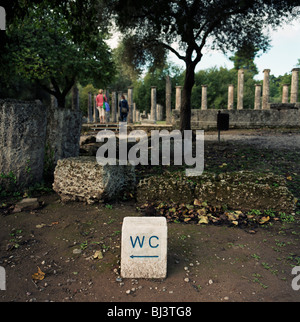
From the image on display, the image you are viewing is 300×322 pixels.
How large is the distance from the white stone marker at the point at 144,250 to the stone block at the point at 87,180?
1975 millimetres

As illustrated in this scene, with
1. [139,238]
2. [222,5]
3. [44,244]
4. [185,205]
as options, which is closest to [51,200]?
[44,244]

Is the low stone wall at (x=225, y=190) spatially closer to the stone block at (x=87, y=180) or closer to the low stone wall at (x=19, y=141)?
the stone block at (x=87, y=180)

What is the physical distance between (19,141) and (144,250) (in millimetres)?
3738

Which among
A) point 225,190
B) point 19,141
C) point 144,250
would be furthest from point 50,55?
point 144,250

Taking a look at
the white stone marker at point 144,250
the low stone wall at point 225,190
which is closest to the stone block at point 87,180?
the low stone wall at point 225,190

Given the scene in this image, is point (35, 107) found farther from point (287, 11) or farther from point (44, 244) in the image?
point (287, 11)

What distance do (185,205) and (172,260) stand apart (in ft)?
A: 5.77

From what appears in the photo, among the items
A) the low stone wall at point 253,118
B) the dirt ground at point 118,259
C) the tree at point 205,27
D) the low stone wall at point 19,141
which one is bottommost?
the dirt ground at point 118,259

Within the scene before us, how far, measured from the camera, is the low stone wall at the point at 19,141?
220 inches

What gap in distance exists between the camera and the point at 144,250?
3.10m

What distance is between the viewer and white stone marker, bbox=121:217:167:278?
309 centimetres

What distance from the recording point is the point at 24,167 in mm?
5742

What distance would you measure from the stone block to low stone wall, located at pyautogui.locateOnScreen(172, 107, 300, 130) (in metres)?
10.8

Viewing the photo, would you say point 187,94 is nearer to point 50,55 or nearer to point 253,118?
point 253,118
